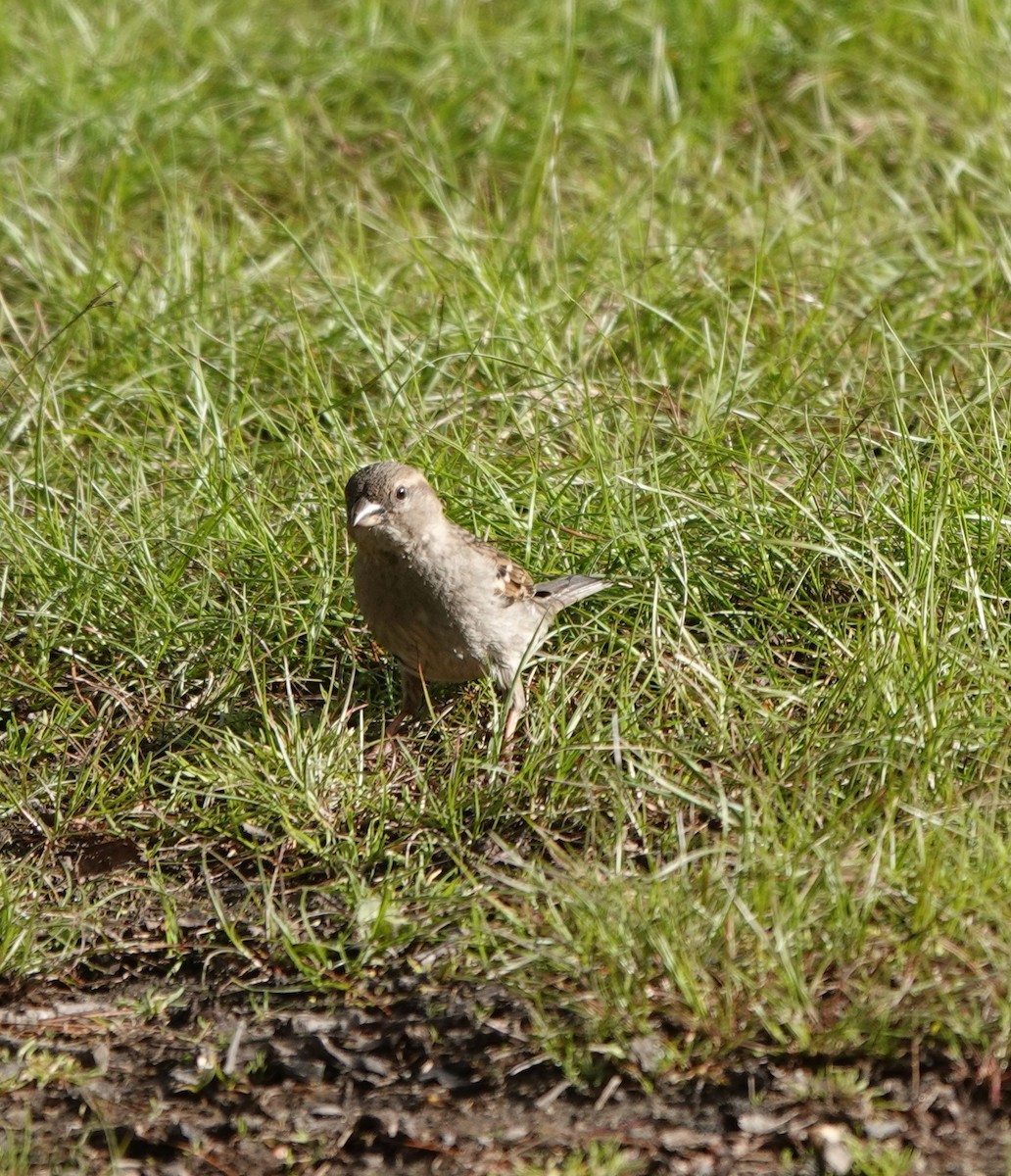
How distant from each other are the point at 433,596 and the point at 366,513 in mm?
340

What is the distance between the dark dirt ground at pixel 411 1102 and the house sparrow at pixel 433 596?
3.93ft

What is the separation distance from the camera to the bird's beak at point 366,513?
4.84 metres

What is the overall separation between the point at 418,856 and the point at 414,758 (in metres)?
0.55

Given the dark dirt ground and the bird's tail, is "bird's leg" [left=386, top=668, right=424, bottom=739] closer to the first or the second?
the bird's tail

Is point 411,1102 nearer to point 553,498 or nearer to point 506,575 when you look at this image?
point 506,575

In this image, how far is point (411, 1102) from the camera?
12.4 feet

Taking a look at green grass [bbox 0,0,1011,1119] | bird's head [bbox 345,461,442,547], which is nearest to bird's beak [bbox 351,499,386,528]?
bird's head [bbox 345,461,442,547]

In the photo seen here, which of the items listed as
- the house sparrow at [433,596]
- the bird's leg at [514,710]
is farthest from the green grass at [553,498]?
the house sparrow at [433,596]

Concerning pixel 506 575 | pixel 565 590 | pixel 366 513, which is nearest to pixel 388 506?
pixel 366 513

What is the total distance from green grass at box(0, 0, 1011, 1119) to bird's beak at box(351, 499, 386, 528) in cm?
51

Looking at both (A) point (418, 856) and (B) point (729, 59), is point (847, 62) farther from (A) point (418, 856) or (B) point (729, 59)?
(A) point (418, 856)

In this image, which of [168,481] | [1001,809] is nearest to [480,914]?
[1001,809]

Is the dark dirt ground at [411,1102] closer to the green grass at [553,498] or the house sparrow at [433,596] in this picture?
the green grass at [553,498]

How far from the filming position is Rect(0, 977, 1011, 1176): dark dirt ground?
3.54 metres
